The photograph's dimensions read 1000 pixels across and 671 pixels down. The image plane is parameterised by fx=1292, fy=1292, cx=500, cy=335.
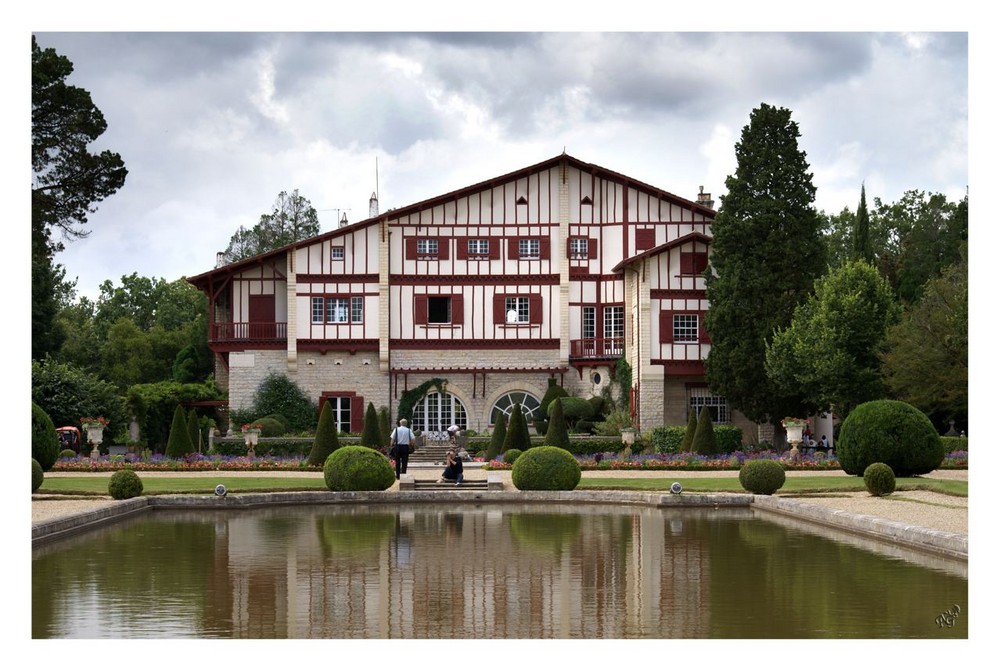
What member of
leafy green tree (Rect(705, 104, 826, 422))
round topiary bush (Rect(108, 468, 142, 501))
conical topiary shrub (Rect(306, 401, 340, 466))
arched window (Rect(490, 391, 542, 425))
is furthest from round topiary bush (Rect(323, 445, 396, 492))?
arched window (Rect(490, 391, 542, 425))

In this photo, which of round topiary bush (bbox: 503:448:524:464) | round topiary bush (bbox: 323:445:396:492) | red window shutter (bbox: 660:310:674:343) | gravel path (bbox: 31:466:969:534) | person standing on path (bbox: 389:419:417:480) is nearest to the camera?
gravel path (bbox: 31:466:969:534)

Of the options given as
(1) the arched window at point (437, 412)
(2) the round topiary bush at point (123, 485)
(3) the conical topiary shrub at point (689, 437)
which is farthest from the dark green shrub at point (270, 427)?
(2) the round topiary bush at point (123, 485)

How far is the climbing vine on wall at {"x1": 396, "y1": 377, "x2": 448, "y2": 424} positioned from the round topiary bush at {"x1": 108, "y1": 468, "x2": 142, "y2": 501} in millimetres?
20654

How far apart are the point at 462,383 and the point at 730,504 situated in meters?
21.8

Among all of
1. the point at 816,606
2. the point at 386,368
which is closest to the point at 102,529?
the point at 816,606

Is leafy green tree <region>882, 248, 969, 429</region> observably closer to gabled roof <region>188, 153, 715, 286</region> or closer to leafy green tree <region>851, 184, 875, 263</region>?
leafy green tree <region>851, 184, 875, 263</region>

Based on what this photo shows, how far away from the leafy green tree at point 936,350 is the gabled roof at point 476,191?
12.7m

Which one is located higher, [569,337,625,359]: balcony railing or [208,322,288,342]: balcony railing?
[208,322,288,342]: balcony railing

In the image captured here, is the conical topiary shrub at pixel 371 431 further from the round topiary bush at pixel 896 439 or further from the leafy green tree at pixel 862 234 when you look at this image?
the leafy green tree at pixel 862 234

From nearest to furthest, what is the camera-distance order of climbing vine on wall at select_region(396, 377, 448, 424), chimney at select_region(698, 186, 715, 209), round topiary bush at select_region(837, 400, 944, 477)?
1. round topiary bush at select_region(837, 400, 944, 477)
2. climbing vine on wall at select_region(396, 377, 448, 424)
3. chimney at select_region(698, 186, 715, 209)

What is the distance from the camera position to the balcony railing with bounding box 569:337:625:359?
4284cm

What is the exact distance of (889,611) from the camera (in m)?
10.8

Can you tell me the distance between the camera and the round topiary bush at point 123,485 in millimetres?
21953

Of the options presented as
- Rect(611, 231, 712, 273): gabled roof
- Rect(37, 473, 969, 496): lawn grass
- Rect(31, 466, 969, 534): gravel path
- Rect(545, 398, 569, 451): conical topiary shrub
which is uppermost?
Rect(611, 231, 712, 273): gabled roof
